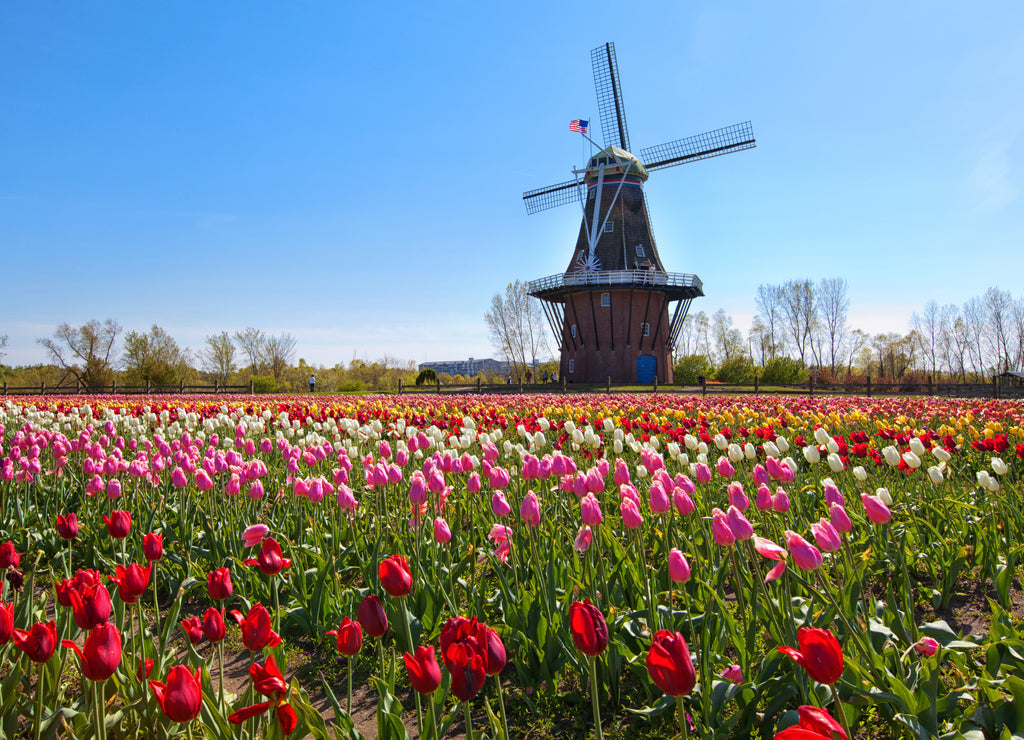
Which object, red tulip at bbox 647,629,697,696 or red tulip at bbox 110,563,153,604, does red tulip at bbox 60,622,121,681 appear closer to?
red tulip at bbox 110,563,153,604

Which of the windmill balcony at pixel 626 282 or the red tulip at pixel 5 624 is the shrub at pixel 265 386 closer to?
the windmill balcony at pixel 626 282

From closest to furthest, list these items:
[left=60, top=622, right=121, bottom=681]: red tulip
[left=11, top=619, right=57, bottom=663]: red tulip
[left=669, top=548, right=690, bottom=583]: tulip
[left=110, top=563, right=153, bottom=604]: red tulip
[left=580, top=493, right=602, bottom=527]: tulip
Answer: [left=60, top=622, right=121, bottom=681]: red tulip
[left=11, top=619, right=57, bottom=663]: red tulip
[left=110, top=563, right=153, bottom=604]: red tulip
[left=669, top=548, right=690, bottom=583]: tulip
[left=580, top=493, right=602, bottom=527]: tulip

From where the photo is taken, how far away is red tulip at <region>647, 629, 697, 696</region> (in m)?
1.21

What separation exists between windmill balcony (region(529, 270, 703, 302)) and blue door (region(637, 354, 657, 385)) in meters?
4.03

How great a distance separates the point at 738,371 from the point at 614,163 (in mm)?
17372

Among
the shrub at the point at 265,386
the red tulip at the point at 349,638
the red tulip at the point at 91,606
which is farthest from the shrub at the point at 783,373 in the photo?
the red tulip at the point at 91,606

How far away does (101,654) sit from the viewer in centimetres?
141

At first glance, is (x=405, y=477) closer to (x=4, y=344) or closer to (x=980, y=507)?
(x=980, y=507)

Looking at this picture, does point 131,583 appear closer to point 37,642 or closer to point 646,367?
point 37,642

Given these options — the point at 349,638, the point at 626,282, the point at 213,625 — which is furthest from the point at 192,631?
the point at 626,282

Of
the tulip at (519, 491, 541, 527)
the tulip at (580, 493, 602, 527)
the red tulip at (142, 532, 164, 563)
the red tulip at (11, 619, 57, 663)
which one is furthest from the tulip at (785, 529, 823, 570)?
the red tulip at (142, 532, 164, 563)

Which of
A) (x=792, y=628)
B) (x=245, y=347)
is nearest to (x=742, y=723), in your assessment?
(x=792, y=628)

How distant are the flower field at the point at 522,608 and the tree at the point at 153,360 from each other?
35.3 m

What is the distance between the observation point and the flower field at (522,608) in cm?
164
